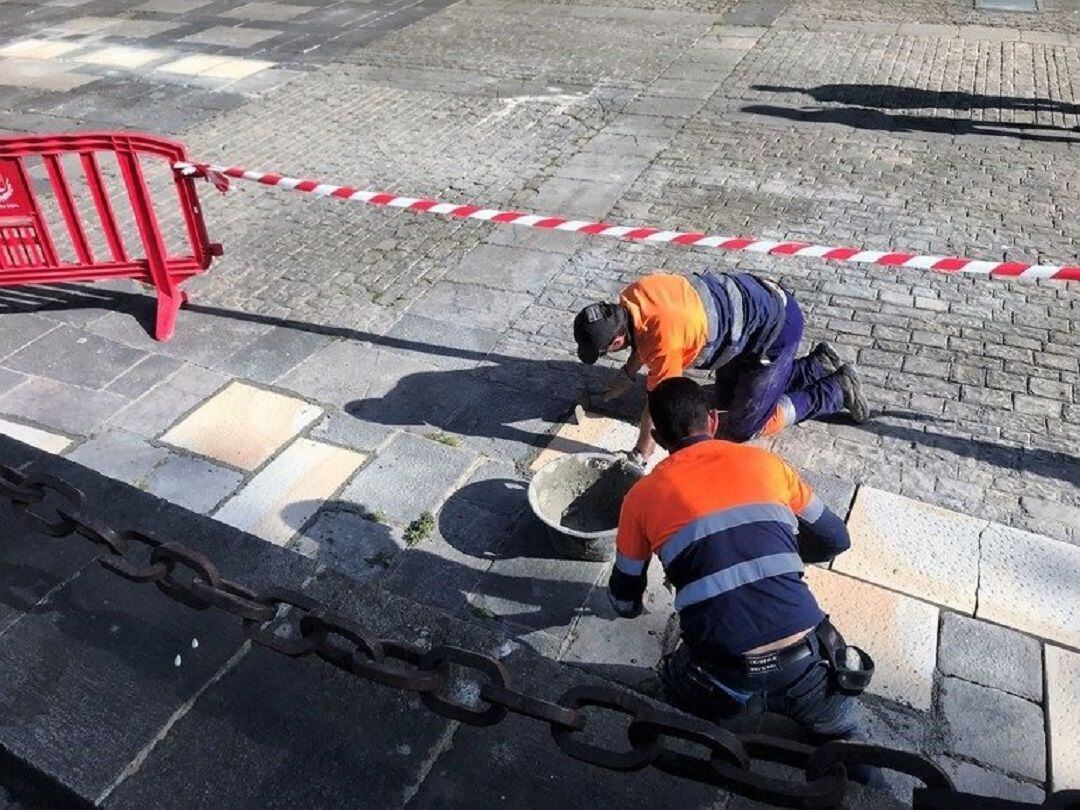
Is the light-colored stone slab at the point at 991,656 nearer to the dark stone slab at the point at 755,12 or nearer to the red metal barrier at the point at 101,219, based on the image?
the red metal barrier at the point at 101,219

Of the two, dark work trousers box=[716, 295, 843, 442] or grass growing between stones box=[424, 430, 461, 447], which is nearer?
dark work trousers box=[716, 295, 843, 442]

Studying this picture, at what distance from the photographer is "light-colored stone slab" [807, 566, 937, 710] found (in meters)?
3.71

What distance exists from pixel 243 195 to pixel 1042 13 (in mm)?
12443

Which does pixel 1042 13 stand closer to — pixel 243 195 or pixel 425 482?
pixel 243 195

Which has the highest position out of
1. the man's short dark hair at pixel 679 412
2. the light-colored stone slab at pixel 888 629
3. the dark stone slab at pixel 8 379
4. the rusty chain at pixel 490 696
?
the rusty chain at pixel 490 696

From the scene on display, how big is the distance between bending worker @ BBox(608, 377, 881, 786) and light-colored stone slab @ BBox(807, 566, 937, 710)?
1.58 ft

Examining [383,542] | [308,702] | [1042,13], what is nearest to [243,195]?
[383,542]

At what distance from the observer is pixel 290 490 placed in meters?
4.86

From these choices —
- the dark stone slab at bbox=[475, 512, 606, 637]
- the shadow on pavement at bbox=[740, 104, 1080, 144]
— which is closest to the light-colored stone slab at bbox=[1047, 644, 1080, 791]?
the dark stone slab at bbox=[475, 512, 606, 637]

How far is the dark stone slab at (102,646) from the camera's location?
2.35 metres

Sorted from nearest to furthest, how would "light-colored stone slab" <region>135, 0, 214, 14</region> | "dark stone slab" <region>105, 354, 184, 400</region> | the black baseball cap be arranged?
the black baseball cap, "dark stone slab" <region>105, 354, 184, 400</region>, "light-colored stone slab" <region>135, 0, 214, 14</region>

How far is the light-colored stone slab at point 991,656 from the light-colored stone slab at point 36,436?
4847 millimetres

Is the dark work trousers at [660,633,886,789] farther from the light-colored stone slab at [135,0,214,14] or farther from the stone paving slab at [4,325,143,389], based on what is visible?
the light-colored stone slab at [135,0,214,14]

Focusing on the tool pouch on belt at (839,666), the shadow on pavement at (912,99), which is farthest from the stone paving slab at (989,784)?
the shadow on pavement at (912,99)
